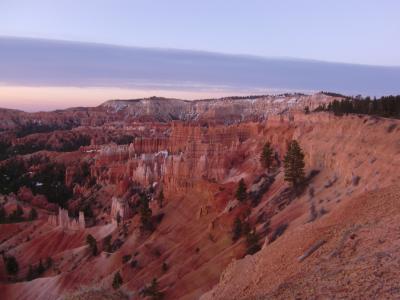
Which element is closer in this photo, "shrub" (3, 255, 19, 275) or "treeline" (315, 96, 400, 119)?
"treeline" (315, 96, 400, 119)

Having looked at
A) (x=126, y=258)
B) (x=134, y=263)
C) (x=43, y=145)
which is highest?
(x=134, y=263)

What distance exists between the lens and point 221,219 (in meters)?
33.7

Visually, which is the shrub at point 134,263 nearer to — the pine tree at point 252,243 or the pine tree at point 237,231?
the pine tree at point 237,231

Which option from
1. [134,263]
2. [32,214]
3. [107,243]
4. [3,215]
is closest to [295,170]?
[134,263]

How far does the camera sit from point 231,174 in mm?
47906

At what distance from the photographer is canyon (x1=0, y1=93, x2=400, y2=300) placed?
13258 millimetres

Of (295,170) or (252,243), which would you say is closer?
(252,243)

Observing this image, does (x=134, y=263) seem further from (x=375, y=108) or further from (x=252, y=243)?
(x=375, y=108)

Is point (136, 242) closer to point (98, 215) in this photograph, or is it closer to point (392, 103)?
point (98, 215)

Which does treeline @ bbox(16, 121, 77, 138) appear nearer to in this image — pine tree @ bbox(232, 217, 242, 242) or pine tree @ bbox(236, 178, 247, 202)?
pine tree @ bbox(236, 178, 247, 202)

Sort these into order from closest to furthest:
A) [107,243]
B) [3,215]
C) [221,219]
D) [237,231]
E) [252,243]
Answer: [252,243]
[237,231]
[221,219]
[107,243]
[3,215]

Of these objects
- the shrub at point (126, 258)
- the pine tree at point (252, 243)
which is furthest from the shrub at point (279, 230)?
the shrub at point (126, 258)

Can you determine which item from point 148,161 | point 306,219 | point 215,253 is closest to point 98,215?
point 148,161

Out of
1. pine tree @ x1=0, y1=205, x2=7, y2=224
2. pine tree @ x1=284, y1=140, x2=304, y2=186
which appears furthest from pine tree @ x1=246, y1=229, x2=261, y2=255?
pine tree @ x1=0, y1=205, x2=7, y2=224
